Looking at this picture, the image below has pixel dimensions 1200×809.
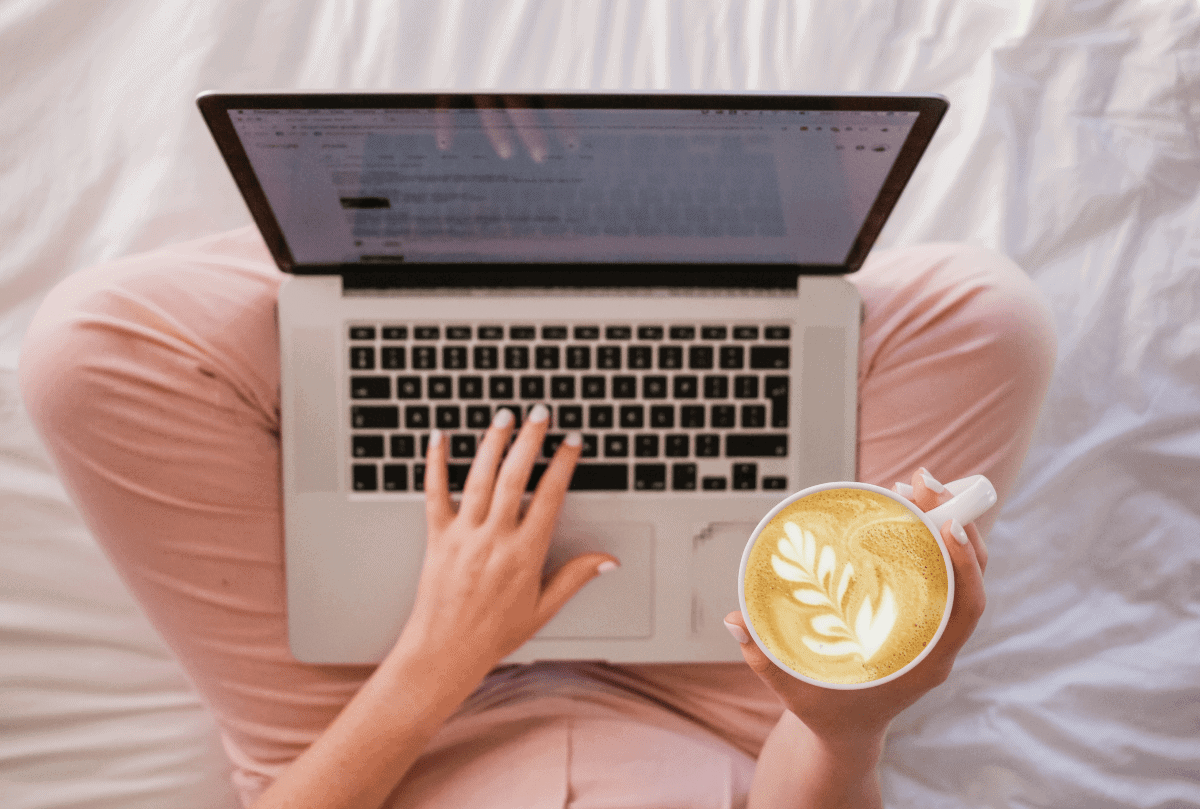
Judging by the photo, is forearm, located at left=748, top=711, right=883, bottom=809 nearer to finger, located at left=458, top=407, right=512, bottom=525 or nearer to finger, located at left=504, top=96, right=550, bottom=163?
finger, located at left=458, top=407, right=512, bottom=525

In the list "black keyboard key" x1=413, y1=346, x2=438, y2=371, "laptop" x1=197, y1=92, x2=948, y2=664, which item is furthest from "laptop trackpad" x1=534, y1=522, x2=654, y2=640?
"black keyboard key" x1=413, y1=346, x2=438, y2=371

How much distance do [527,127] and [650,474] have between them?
34 centimetres


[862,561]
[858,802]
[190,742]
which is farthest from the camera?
[190,742]

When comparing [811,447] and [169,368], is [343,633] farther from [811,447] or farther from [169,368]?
[811,447]

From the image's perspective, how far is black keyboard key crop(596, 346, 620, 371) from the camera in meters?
0.70

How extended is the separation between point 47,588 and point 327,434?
1.43 feet

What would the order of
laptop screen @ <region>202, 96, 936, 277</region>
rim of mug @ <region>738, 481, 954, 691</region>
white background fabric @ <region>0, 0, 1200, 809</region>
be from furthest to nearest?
white background fabric @ <region>0, 0, 1200, 809</region>, laptop screen @ <region>202, 96, 936, 277</region>, rim of mug @ <region>738, 481, 954, 691</region>

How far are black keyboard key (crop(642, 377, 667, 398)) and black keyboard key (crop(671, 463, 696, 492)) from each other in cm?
7

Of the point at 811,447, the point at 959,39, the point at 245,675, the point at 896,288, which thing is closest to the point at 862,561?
the point at 811,447

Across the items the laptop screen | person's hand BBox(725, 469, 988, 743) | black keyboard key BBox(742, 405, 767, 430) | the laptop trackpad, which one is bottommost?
the laptop trackpad

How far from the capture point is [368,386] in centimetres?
70

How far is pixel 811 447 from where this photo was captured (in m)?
0.71

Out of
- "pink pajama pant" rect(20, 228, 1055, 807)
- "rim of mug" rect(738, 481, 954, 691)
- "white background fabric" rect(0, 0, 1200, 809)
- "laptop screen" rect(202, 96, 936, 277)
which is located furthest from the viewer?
"white background fabric" rect(0, 0, 1200, 809)

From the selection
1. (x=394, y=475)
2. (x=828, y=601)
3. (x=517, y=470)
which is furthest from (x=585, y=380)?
(x=828, y=601)
